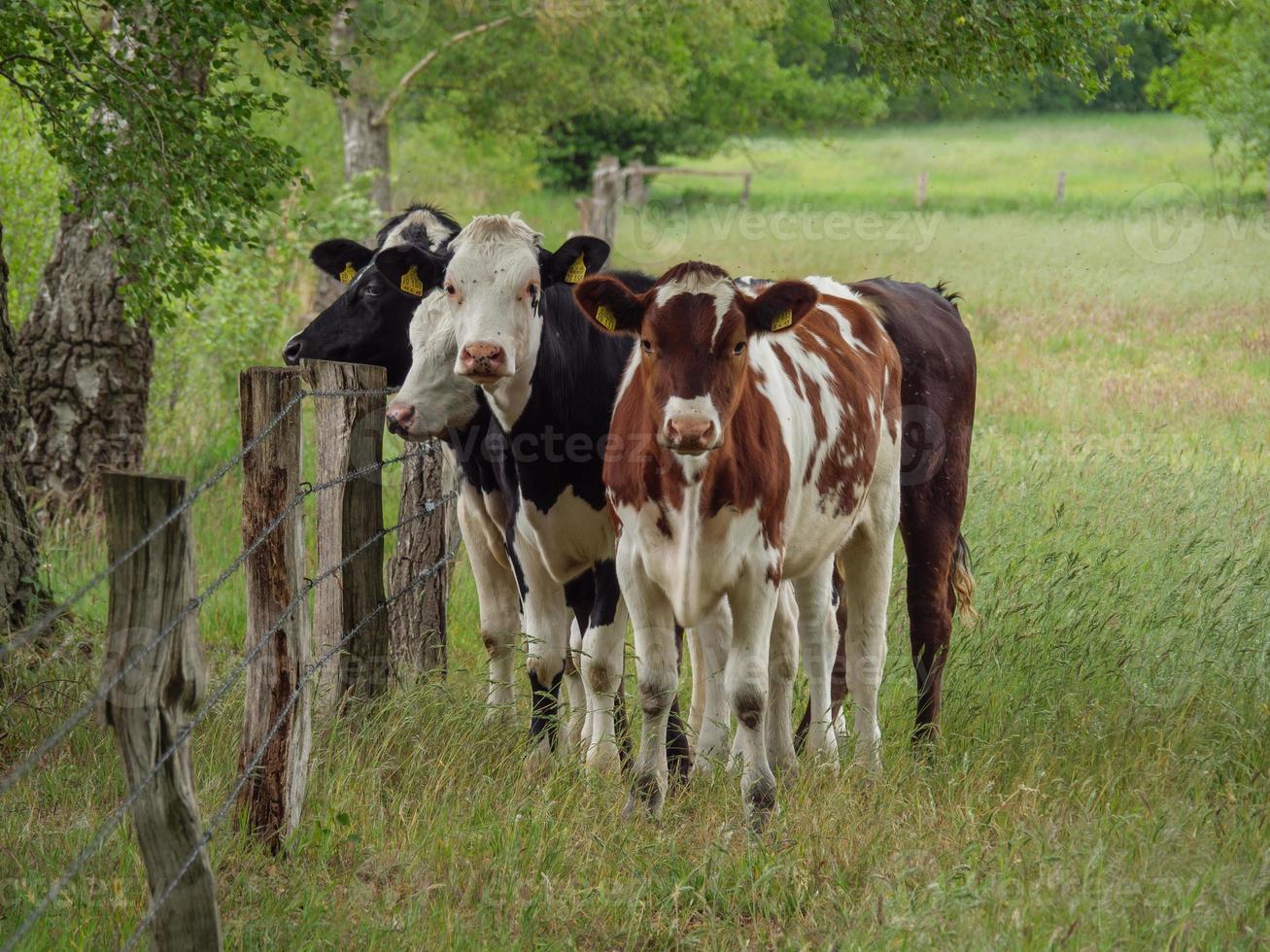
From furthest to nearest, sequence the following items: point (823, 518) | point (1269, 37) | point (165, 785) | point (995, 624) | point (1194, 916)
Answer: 1. point (1269, 37)
2. point (995, 624)
3. point (823, 518)
4. point (1194, 916)
5. point (165, 785)

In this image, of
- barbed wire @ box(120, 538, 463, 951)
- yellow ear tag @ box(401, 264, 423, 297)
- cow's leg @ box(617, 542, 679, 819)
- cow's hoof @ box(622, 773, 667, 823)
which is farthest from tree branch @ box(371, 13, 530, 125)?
cow's hoof @ box(622, 773, 667, 823)

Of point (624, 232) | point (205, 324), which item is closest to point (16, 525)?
point (205, 324)

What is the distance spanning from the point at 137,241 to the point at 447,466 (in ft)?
6.29

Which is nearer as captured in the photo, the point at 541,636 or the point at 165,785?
the point at 165,785

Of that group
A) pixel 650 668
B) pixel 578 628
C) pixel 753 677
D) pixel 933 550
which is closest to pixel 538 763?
pixel 650 668

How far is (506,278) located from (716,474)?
1.23m

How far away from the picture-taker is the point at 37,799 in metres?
4.62

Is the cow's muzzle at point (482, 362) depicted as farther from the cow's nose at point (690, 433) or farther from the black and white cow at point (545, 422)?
the cow's nose at point (690, 433)

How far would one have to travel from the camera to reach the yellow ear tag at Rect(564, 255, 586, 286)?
5.48 m

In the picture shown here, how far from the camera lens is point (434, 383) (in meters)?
5.57

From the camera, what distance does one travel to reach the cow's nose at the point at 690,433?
423cm

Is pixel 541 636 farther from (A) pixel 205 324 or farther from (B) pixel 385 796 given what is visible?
(A) pixel 205 324

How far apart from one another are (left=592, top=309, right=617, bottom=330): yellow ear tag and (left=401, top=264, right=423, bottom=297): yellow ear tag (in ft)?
3.90

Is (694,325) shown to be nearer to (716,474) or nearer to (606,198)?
(716,474)
